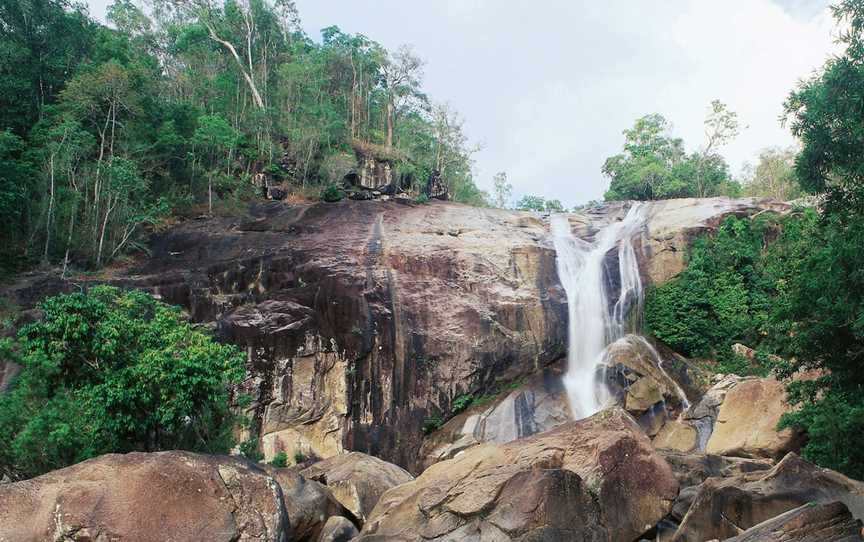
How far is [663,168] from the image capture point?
4072 centimetres

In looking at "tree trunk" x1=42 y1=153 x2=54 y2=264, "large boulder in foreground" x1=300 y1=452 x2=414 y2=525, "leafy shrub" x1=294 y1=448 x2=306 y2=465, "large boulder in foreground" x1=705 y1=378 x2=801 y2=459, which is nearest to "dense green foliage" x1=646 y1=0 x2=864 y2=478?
"large boulder in foreground" x1=705 y1=378 x2=801 y2=459

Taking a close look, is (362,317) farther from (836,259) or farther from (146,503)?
(836,259)

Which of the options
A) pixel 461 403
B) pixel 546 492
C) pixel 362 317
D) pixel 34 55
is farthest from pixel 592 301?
pixel 34 55

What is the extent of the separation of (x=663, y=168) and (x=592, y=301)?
20.1m

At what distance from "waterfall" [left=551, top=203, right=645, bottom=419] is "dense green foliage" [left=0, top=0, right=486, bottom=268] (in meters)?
10.5

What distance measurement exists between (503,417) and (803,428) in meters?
8.33

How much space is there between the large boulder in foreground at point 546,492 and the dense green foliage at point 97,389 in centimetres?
412

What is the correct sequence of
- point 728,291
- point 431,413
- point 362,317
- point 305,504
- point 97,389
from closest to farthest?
1. point 305,504
2. point 97,389
3. point 431,413
4. point 362,317
5. point 728,291

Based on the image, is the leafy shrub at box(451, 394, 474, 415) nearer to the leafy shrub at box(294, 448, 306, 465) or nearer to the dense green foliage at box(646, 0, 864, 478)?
the leafy shrub at box(294, 448, 306, 465)

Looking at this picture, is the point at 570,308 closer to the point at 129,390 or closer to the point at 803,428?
the point at 803,428

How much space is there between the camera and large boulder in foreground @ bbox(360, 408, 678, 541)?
9797 mm

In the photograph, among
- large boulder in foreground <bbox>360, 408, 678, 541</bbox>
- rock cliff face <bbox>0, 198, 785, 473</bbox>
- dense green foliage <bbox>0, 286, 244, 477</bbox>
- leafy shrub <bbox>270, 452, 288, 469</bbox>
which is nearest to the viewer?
large boulder in foreground <bbox>360, 408, 678, 541</bbox>

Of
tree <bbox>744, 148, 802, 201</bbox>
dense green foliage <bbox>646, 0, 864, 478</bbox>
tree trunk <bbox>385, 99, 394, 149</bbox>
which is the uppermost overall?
tree trunk <bbox>385, 99, 394, 149</bbox>

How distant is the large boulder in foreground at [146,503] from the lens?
7824 millimetres
